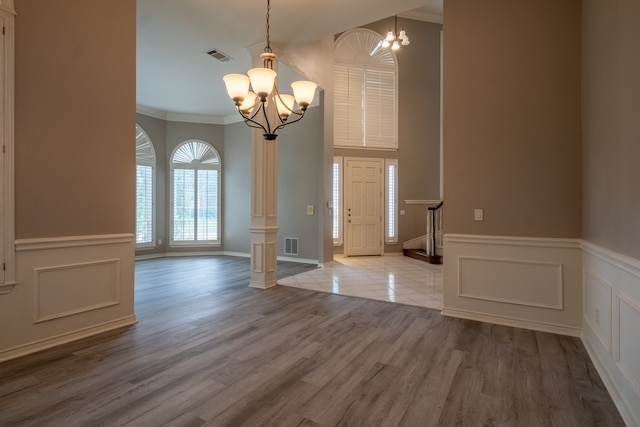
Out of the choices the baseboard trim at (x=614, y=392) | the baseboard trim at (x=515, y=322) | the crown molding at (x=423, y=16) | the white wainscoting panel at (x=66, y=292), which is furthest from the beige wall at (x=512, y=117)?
the crown molding at (x=423, y=16)

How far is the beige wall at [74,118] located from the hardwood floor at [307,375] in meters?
1.19

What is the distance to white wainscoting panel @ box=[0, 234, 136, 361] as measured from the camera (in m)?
2.57

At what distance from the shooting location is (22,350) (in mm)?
2590

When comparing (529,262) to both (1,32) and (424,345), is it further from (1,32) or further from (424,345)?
(1,32)

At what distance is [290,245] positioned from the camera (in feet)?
23.7

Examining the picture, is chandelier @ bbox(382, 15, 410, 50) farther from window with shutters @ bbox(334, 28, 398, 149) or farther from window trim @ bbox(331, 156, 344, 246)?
window trim @ bbox(331, 156, 344, 246)

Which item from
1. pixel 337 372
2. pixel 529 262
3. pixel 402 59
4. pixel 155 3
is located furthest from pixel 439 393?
pixel 402 59

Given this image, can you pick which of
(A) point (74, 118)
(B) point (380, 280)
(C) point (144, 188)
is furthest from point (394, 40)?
(C) point (144, 188)

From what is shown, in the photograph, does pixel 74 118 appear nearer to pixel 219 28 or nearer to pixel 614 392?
pixel 219 28

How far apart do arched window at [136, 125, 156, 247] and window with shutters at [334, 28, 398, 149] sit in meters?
4.53

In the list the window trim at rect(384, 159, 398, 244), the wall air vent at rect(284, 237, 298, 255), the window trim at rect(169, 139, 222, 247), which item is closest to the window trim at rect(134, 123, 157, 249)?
the window trim at rect(169, 139, 222, 247)

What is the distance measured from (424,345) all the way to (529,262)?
56.3 inches

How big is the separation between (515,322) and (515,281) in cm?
42

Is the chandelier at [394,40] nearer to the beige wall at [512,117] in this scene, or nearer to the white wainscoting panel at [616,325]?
the beige wall at [512,117]
